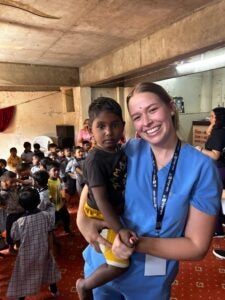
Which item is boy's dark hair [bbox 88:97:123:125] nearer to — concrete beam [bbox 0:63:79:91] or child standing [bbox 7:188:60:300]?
child standing [bbox 7:188:60:300]

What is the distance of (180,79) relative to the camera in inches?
350

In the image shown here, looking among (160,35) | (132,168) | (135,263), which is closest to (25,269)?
(135,263)

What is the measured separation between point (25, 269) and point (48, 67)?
16.9 feet

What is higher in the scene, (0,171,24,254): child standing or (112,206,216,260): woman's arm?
(112,206,216,260): woman's arm

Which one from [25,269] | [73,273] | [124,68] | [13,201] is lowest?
[73,273]

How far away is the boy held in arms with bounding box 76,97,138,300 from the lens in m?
1.02

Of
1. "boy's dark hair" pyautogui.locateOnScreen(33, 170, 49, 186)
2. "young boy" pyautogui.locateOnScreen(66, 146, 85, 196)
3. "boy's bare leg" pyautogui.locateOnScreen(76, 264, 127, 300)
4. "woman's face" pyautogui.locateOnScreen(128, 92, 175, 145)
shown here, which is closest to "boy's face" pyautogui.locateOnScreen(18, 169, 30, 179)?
"young boy" pyautogui.locateOnScreen(66, 146, 85, 196)

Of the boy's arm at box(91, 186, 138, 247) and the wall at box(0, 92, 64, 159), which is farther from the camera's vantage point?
the wall at box(0, 92, 64, 159)

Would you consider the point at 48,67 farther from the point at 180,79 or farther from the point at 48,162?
the point at 180,79

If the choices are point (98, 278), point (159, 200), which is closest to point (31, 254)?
point (98, 278)

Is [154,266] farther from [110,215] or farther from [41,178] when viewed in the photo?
[41,178]

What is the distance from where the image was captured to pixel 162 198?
0.88 m

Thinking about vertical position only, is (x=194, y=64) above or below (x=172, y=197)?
above

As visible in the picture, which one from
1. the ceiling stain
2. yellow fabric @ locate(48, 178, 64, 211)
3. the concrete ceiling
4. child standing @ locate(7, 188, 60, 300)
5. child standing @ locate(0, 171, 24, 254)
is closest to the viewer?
child standing @ locate(7, 188, 60, 300)
